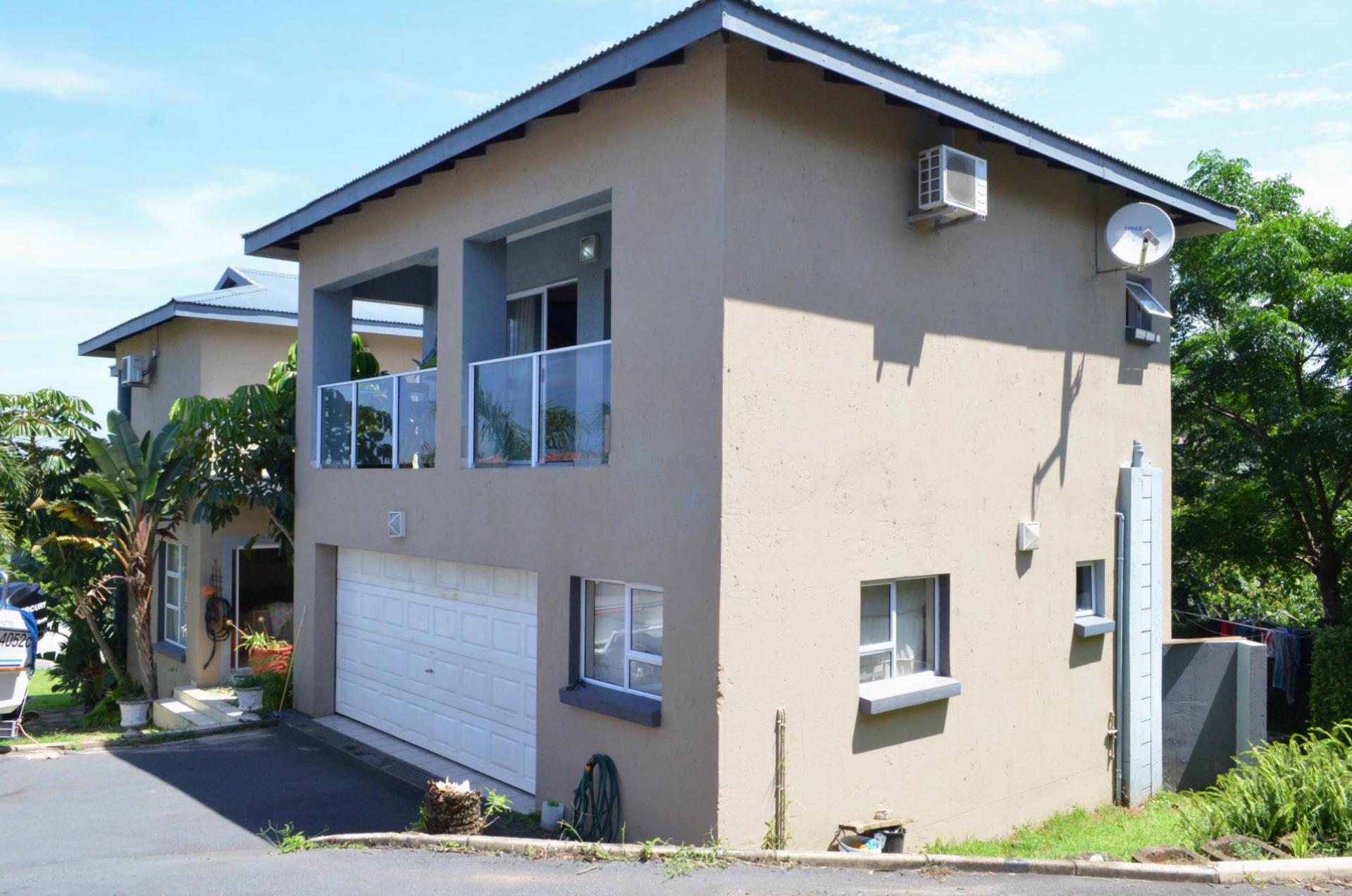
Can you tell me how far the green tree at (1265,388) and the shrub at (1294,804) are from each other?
27.0 ft

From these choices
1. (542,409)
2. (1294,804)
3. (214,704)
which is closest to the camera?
(1294,804)

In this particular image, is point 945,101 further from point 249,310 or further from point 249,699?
point 249,310

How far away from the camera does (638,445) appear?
8.16 metres

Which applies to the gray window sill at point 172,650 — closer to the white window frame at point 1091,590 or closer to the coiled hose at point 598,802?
the coiled hose at point 598,802

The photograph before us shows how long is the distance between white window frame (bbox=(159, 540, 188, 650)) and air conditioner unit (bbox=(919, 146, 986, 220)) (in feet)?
42.0

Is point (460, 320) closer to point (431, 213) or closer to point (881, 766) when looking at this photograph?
point (431, 213)

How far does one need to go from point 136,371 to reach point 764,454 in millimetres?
14301

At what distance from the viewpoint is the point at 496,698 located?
10094mm

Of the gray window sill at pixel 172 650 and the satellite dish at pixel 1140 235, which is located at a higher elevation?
the satellite dish at pixel 1140 235

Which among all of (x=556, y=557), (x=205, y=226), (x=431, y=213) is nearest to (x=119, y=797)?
(x=556, y=557)

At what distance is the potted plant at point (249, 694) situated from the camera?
43.0ft

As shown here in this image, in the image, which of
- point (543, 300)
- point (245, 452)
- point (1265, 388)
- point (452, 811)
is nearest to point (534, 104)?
point (543, 300)

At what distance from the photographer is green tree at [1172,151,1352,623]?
14.4 meters

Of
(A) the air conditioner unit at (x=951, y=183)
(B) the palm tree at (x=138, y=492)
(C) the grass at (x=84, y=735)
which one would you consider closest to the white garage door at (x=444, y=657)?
(C) the grass at (x=84, y=735)
